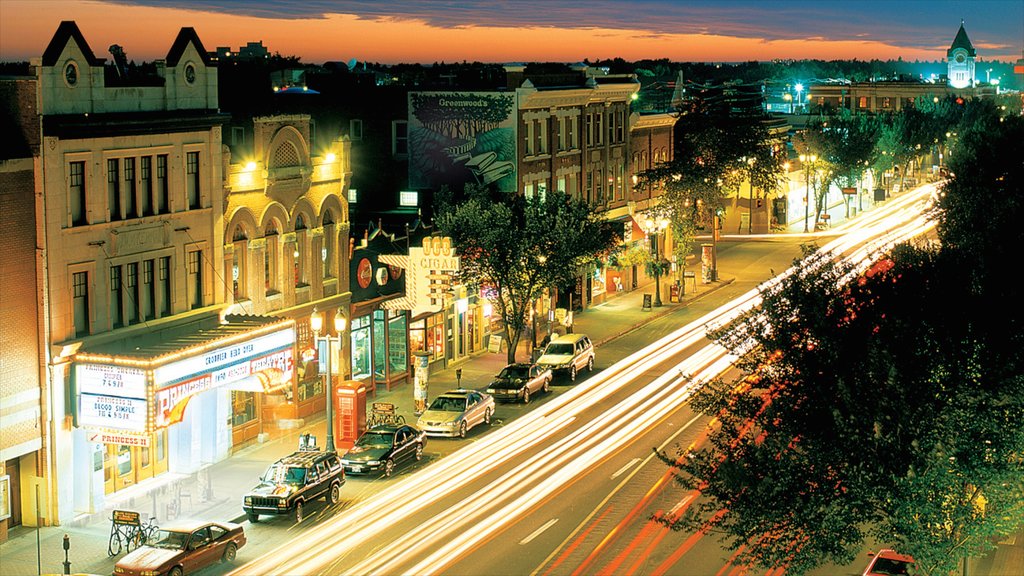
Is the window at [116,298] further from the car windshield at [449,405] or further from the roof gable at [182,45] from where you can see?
the car windshield at [449,405]

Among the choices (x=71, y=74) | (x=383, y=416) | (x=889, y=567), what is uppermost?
(x=71, y=74)

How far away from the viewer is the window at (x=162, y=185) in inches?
1644

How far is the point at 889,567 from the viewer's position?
30328mm

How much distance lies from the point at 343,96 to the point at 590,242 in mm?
17213

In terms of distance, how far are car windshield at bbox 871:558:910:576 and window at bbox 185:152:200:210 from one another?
2419 cm

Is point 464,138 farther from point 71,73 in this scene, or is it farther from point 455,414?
point 71,73

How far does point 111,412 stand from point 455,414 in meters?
13.1

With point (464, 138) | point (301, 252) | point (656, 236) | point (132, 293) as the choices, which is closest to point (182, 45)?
point (132, 293)

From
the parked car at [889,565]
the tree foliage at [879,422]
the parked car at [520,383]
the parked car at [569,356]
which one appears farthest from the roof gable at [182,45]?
the parked car at [889,565]

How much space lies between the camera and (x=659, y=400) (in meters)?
53.2

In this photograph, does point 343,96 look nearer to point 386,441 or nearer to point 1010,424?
point 386,441

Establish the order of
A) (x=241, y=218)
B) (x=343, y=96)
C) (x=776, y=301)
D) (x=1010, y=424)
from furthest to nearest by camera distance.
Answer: (x=343, y=96) → (x=241, y=218) → (x=776, y=301) → (x=1010, y=424)

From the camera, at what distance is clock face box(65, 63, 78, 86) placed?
37906mm

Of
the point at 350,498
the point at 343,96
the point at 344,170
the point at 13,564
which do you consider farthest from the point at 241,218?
the point at 343,96
